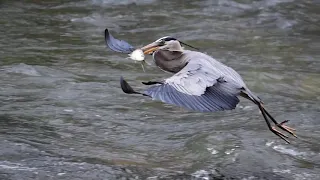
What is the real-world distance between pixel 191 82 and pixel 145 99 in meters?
2.29

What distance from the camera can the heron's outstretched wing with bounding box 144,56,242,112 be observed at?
11.9ft

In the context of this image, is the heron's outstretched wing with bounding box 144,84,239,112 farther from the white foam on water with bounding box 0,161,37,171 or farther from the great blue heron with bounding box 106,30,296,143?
the white foam on water with bounding box 0,161,37,171

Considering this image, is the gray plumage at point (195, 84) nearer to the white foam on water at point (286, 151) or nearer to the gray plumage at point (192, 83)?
the gray plumage at point (192, 83)

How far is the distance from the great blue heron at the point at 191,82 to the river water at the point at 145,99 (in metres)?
0.46

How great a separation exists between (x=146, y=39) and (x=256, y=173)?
429 centimetres

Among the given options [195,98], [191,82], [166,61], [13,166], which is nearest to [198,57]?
[166,61]

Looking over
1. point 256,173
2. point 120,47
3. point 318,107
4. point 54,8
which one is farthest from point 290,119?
point 54,8

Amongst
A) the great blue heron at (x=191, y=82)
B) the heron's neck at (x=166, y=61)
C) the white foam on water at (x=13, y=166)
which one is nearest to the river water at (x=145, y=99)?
the white foam on water at (x=13, y=166)

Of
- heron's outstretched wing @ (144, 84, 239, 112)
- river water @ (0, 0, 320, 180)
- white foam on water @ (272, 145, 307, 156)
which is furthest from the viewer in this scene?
white foam on water @ (272, 145, 307, 156)

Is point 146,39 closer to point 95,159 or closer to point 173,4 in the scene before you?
point 173,4

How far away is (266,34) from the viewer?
8.67m

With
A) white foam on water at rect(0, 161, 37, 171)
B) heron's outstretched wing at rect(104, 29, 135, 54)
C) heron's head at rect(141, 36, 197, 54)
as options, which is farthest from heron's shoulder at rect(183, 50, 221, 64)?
white foam on water at rect(0, 161, 37, 171)

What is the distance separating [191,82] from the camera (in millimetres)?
3812

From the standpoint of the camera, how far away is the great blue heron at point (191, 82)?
3.63m
